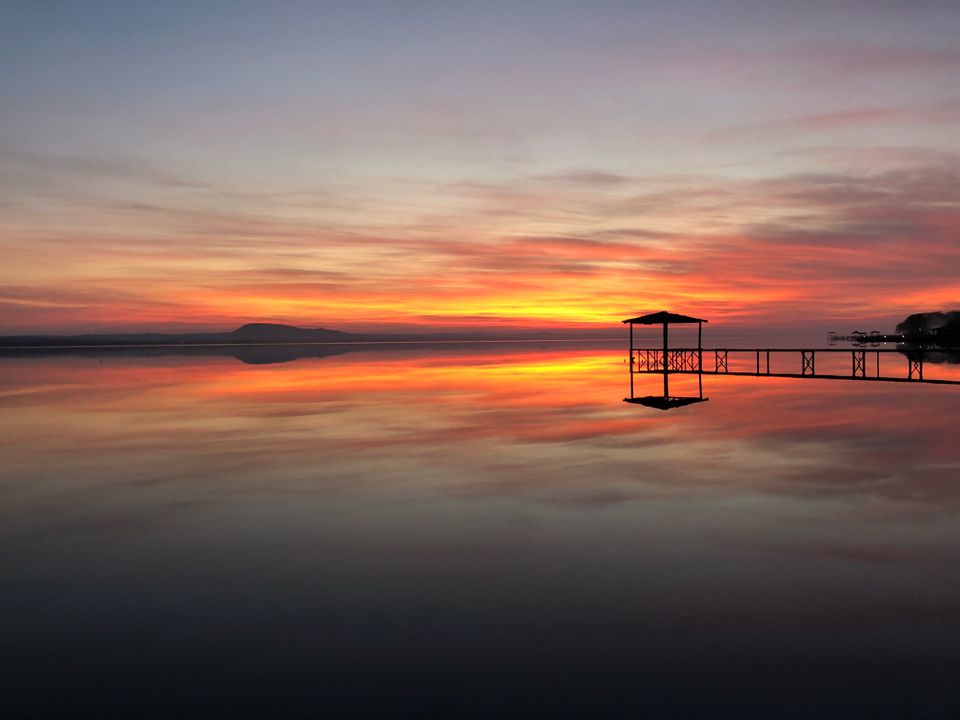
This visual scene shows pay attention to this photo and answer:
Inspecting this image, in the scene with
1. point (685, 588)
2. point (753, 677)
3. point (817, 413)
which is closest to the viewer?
point (753, 677)

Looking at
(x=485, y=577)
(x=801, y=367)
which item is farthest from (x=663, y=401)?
(x=801, y=367)

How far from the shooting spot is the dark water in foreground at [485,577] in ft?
22.5

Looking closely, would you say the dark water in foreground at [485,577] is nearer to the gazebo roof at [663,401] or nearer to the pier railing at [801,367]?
the gazebo roof at [663,401]

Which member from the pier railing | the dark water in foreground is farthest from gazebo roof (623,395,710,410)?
the dark water in foreground

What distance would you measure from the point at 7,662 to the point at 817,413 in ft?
87.1

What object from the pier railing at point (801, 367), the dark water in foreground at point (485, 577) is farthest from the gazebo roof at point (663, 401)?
the dark water in foreground at point (485, 577)

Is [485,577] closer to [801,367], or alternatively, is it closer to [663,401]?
[663,401]

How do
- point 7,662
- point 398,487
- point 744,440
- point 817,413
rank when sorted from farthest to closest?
point 817,413, point 744,440, point 398,487, point 7,662

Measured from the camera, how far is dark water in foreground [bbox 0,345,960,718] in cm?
684

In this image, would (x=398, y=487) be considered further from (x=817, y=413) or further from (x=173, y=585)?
(x=817, y=413)

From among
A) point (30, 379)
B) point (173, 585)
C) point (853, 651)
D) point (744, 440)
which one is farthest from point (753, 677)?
point (30, 379)

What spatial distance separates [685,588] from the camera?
9.25 metres

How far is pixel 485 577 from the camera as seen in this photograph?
9727mm

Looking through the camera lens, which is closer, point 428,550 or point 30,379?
point 428,550
